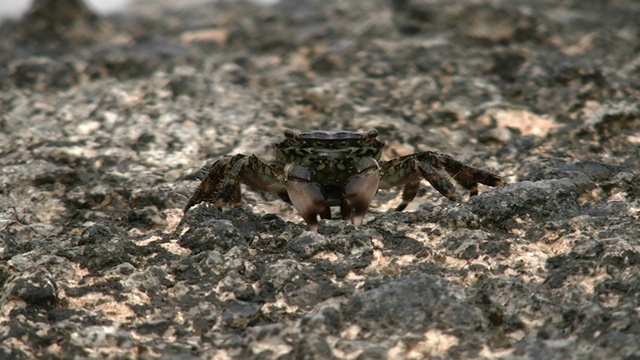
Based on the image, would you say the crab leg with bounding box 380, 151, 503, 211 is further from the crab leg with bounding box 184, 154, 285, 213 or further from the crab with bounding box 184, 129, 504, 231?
the crab leg with bounding box 184, 154, 285, 213

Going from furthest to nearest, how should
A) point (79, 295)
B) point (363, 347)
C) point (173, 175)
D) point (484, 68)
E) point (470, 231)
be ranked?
1. point (484, 68)
2. point (173, 175)
3. point (470, 231)
4. point (79, 295)
5. point (363, 347)

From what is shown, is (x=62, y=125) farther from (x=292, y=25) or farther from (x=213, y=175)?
(x=292, y=25)

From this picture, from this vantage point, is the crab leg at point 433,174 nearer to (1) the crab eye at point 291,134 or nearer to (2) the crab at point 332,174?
(2) the crab at point 332,174

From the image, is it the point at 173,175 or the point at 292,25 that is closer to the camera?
the point at 173,175

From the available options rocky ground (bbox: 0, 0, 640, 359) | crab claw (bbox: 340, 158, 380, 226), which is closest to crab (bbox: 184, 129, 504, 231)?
crab claw (bbox: 340, 158, 380, 226)

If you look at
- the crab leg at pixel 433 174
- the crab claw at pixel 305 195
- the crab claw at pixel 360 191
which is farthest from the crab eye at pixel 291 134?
the crab leg at pixel 433 174

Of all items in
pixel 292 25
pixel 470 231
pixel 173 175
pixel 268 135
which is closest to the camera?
pixel 470 231

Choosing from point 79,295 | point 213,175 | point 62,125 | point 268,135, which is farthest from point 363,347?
point 62,125
